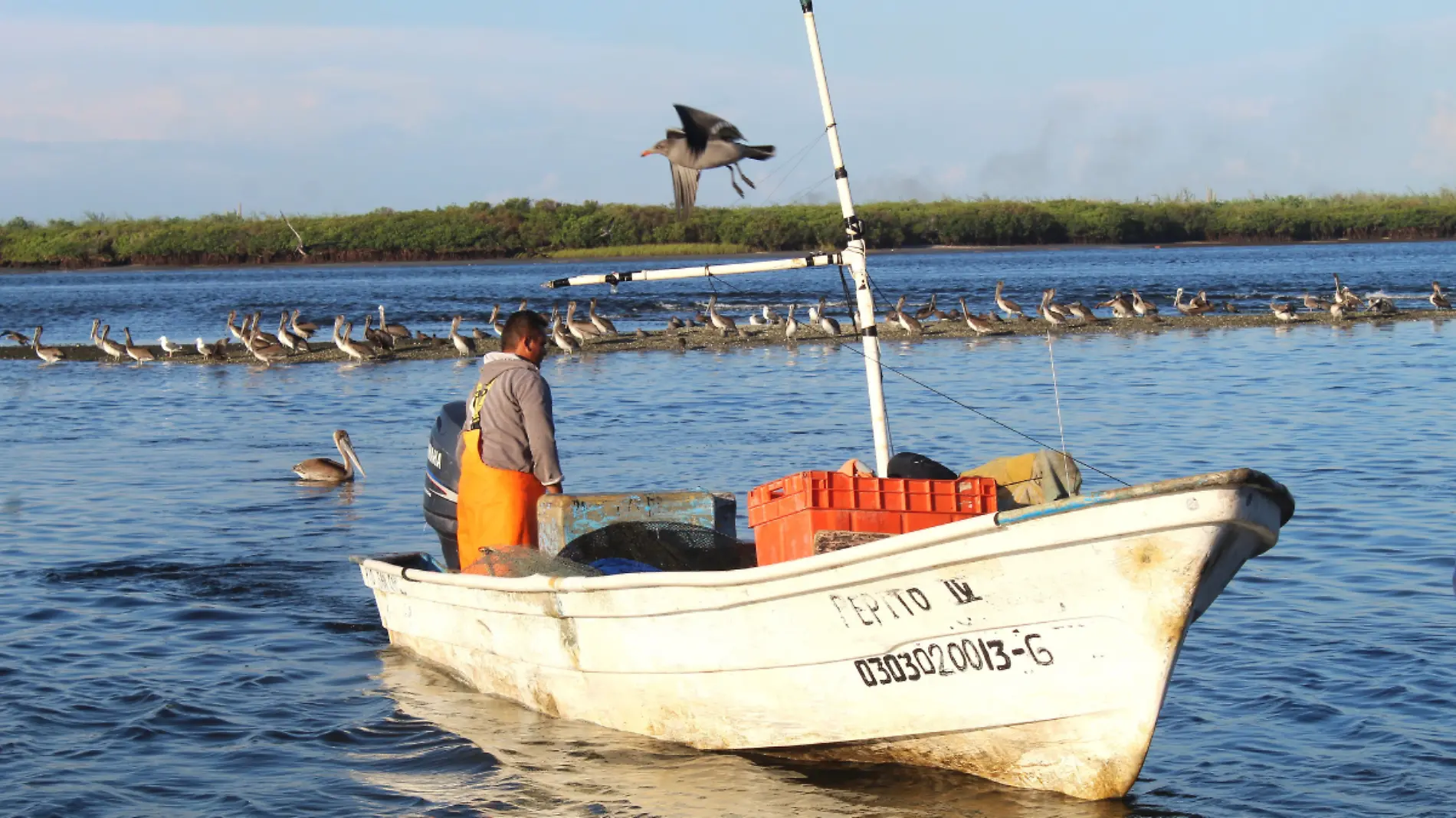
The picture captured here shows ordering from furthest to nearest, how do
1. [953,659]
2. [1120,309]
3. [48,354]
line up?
1. [1120,309]
2. [48,354]
3. [953,659]

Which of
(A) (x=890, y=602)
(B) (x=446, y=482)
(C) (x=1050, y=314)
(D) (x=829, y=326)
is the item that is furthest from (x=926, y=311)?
(A) (x=890, y=602)

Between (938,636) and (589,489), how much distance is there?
9.20 m

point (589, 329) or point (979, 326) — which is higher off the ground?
point (589, 329)

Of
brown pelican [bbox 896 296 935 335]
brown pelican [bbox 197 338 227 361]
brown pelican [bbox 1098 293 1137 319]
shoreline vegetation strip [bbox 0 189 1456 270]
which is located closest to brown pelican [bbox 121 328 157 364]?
brown pelican [bbox 197 338 227 361]

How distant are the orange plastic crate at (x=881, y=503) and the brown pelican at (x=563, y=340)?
84.5 ft

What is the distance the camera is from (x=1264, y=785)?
7508mm

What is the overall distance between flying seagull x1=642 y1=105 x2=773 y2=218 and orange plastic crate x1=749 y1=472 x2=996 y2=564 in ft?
6.83

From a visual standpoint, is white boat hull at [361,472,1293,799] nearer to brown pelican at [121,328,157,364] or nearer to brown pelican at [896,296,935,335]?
brown pelican at [121,328,157,364]

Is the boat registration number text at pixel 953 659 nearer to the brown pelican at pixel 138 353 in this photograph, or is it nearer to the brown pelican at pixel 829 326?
the brown pelican at pixel 829 326

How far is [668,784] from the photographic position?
25.2ft

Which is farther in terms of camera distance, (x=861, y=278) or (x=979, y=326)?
(x=979, y=326)

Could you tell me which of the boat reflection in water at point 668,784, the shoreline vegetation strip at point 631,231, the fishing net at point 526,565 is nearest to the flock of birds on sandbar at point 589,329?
the fishing net at point 526,565

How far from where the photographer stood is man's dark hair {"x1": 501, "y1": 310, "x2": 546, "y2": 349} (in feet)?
29.1

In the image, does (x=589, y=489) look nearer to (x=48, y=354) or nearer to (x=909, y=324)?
(x=909, y=324)
